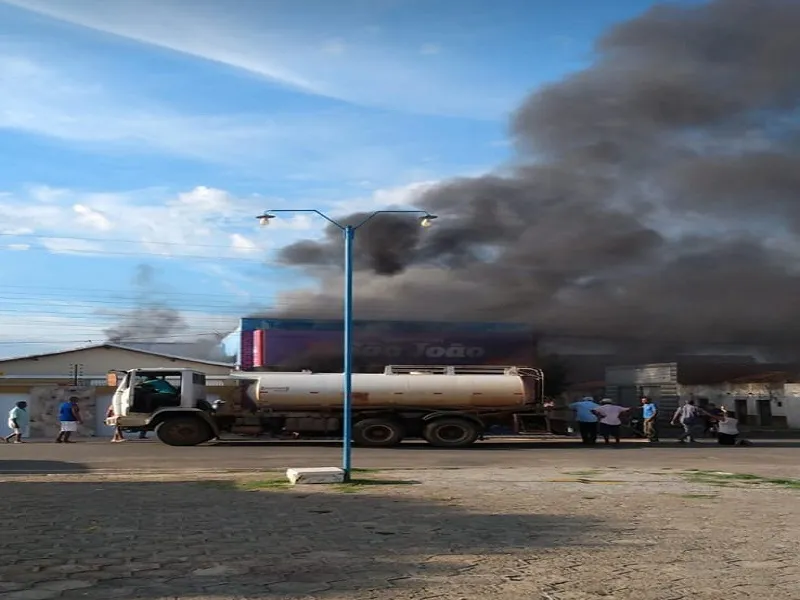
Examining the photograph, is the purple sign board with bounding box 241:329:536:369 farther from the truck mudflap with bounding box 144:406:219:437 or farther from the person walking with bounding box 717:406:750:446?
the person walking with bounding box 717:406:750:446

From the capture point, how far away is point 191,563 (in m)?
6.98

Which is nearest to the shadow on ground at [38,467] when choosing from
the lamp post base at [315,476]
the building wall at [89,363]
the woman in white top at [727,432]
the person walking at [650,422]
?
the lamp post base at [315,476]

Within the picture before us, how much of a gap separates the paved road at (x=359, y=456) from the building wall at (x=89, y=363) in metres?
10.9

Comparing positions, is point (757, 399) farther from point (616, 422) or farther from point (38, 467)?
point (38, 467)

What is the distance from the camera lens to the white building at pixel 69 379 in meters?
29.8

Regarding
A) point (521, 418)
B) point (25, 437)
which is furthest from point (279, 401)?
point (25, 437)

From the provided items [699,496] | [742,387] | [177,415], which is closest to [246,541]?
[699,496]

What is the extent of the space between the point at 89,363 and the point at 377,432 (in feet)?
55.3

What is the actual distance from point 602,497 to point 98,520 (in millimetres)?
6552

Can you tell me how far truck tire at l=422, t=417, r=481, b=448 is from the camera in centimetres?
2373

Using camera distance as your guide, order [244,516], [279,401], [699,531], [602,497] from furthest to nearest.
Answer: [279,401], [602,497], [244,516], [699,531]

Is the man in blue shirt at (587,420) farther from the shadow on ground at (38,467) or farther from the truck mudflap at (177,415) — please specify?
A: the shadow on ground at (38,467)

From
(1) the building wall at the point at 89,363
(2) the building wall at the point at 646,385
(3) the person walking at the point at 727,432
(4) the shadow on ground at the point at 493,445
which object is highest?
(1) the building wall at the point at 89,363

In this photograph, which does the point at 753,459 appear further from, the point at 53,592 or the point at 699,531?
the point at 53,592
